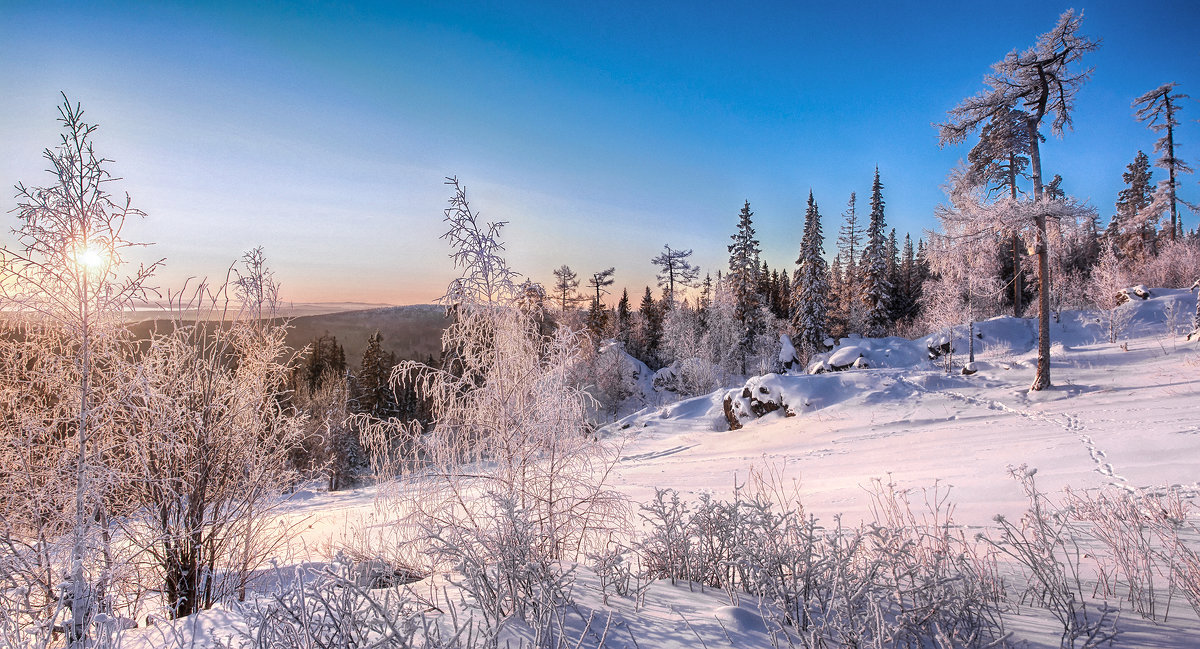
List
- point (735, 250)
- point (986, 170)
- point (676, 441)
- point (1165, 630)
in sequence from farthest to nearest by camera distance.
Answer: point (735, 250) < point (676, 441) < point (986, 170) < point (1165, 630)

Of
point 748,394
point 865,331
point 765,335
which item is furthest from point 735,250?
point 748,394

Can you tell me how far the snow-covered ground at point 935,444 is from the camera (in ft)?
9.24

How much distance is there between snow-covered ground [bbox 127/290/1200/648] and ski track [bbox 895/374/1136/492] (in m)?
0.04

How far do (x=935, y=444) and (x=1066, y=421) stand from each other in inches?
110

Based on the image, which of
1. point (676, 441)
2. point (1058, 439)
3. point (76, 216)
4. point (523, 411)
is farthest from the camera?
point (676, 441)

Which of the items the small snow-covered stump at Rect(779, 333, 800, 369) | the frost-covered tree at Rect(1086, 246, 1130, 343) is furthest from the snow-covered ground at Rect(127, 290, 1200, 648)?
the small snow-covered stump at Rect(779, 333, 800, 369)

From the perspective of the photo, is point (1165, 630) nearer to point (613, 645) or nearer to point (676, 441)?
point (613, 645)

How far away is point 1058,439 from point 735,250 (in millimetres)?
28415

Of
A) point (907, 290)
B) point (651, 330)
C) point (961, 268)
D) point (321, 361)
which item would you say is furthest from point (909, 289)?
point (321, 361)

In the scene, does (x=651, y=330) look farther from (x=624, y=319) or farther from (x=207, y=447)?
(x=207, y=447)

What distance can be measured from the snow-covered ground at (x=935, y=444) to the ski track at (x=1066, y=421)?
42mm

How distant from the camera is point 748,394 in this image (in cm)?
1692

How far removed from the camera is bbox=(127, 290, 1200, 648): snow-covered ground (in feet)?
9.24

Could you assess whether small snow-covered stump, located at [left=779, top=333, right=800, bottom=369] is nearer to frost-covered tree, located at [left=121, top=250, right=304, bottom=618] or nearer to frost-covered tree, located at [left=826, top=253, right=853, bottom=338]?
frost-covered tree, located at [left=826, top=253, right=853, bottom=338]
